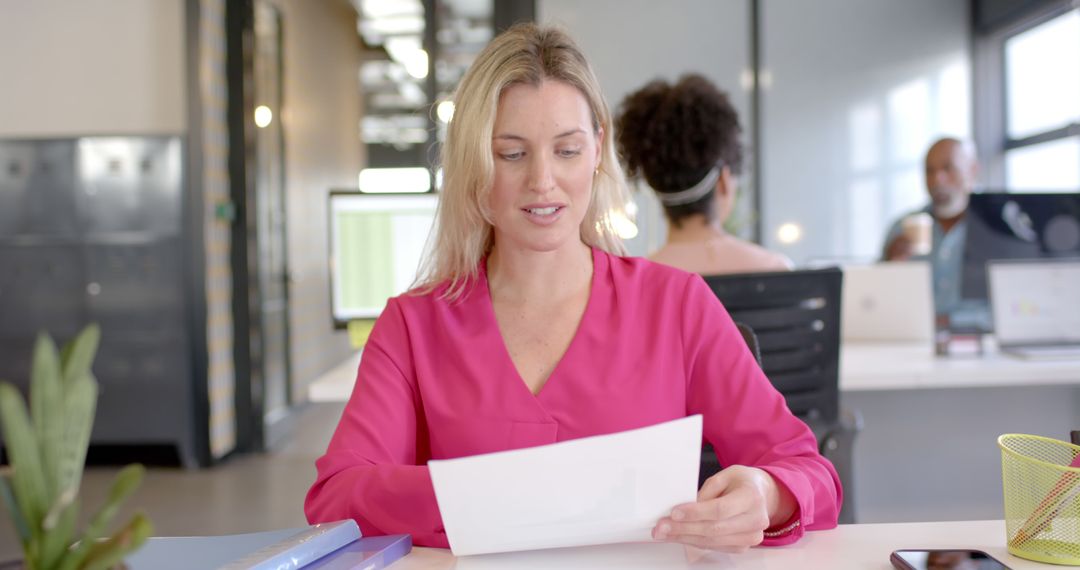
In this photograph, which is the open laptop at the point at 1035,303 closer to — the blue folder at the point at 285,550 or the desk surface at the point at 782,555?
the desk surface at the point at 782,555

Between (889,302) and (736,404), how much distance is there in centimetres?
207

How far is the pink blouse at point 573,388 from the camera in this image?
4.43 feet

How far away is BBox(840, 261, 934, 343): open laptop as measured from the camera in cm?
315

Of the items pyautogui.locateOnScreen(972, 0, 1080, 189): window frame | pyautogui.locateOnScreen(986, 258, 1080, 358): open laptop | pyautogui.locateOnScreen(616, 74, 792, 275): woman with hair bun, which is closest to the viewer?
pyautogui.locateOnScreen(616, 74, 792, 275): woman with hair bun

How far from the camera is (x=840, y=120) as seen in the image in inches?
225

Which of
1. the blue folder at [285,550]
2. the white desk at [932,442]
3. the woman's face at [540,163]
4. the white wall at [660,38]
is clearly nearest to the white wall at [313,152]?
the white wall at [660,38]

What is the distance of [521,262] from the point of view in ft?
4.99

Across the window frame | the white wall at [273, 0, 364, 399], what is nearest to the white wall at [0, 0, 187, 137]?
the white wall at [273, 0, 364, 399]

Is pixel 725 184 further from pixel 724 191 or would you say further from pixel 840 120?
pixel 840 120

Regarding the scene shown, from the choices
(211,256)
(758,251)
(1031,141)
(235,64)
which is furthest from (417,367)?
(1031,141)

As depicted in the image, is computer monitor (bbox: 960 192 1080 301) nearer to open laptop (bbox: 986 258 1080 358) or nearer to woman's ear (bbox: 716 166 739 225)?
open laptop (bbox: 986 258 1080 358)

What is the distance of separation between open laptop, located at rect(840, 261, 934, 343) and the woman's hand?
2.16 meters

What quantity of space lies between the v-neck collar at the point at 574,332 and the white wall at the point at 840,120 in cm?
440

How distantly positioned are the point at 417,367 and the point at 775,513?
582mm
